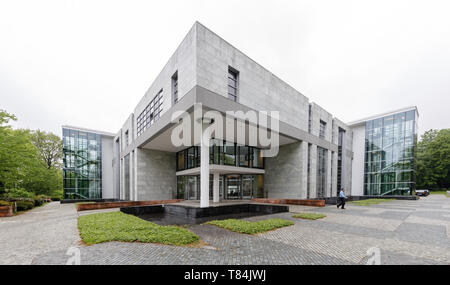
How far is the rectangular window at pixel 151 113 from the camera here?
19.8 m

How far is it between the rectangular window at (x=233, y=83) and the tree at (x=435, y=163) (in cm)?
5974

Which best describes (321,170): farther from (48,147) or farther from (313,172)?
(48,147)

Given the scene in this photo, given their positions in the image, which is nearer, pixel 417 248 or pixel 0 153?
pixel 417 248

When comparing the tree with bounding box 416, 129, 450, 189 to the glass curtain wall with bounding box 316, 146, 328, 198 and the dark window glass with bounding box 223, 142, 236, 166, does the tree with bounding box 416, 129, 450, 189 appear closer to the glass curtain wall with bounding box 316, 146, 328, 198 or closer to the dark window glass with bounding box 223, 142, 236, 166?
the glass curtain wall with bounding box 316, 146, 328, 198

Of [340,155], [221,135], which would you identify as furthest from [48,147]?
[340,155]

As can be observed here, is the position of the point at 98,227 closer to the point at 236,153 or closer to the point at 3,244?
the point at 3,244

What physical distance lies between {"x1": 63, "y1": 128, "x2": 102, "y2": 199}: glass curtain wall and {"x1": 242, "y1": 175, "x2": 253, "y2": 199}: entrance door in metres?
30.0

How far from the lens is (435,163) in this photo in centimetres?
4722

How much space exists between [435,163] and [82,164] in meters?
83.8

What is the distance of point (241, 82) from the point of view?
16.4 m

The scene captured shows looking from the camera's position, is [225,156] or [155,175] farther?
[155,175]

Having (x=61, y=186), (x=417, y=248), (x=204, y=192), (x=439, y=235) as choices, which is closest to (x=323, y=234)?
(x=417, y=248)

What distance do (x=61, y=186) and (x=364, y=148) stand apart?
58022mm

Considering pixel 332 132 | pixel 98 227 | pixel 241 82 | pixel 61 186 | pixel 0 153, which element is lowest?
pixel 61 186
